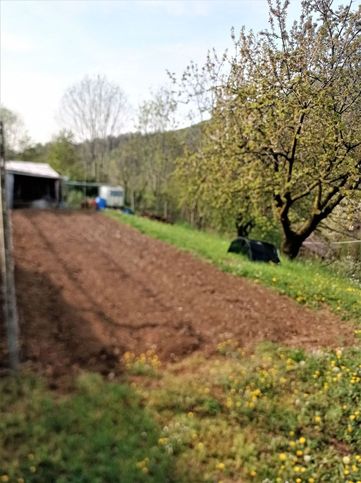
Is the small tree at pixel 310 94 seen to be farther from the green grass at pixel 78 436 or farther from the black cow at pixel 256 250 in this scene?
the black cow at pixel 256 250

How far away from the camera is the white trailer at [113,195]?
27.1 m

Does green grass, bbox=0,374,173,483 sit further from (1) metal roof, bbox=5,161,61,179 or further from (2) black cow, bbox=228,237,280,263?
(1) metal roof, bbox=5,161,61,179

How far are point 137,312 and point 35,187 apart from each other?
870 inches

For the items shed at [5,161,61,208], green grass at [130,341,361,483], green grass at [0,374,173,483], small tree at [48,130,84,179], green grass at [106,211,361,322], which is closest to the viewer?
green grass at [0,374,173,483]

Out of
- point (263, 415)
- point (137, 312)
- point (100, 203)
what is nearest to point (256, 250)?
point (137, 312)

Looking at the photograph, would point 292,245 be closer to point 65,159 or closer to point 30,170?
point 30,170

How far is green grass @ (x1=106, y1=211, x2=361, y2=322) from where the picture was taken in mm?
4090

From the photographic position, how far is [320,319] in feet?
18.9

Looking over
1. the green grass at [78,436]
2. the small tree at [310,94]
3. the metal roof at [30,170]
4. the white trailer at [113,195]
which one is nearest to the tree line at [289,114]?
the small tree at [310,94]

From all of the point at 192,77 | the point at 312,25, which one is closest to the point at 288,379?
the point at 312,25

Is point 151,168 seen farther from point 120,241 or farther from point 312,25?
point 312,25

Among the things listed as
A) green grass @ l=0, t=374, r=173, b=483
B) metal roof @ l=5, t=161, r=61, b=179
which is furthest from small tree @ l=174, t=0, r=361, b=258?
metal roof @ l=5, t=161, r=61, b=179

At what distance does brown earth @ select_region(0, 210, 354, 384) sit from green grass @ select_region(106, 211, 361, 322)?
20 centimetres

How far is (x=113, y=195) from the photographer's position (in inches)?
1080
